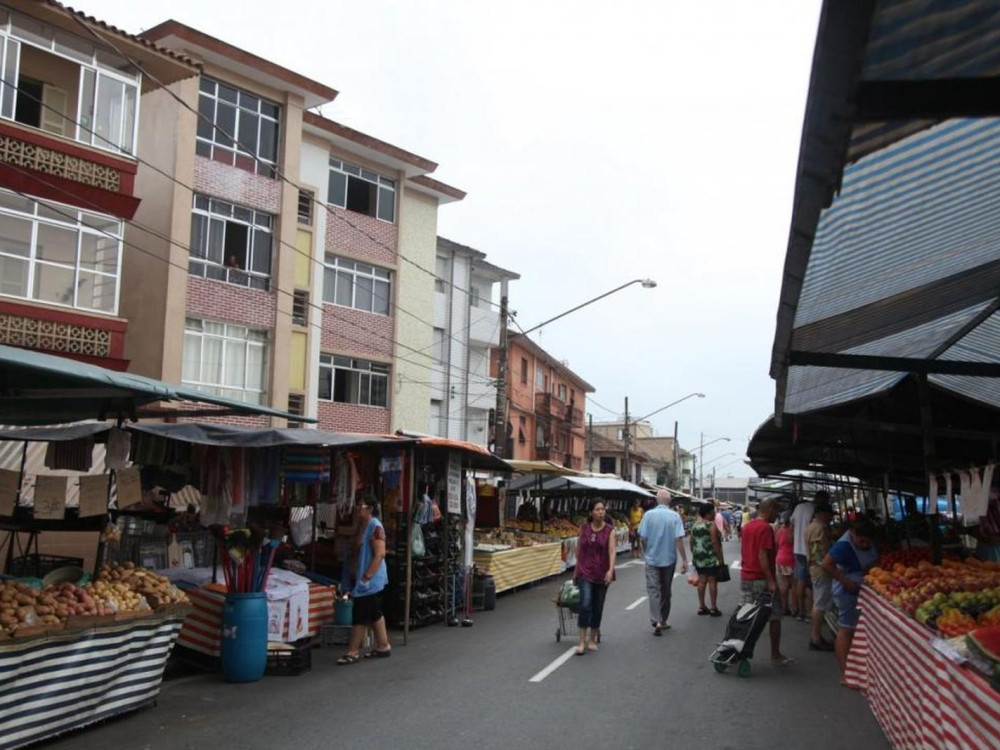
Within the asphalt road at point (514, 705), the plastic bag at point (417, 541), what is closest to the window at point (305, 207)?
the plastic bag at point (417, 541)

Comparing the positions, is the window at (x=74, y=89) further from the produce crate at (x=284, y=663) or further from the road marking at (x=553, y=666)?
the road marking at (x=553, y=666)

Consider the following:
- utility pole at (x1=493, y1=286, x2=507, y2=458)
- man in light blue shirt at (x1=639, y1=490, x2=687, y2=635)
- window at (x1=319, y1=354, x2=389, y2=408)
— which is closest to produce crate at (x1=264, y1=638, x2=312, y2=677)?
man in light blue shirt at (x1=639, y1=490, x2=687, y2=635)

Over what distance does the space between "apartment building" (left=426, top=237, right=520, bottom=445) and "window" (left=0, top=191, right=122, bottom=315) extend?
17.8 m

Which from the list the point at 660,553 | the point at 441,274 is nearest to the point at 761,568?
the point at 660,553

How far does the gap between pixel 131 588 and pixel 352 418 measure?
22583 millimetres

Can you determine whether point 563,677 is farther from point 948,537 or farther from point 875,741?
point 948,537

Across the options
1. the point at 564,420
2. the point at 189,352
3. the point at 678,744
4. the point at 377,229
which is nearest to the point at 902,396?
the point at 678,744

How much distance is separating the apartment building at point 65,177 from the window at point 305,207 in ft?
27.0

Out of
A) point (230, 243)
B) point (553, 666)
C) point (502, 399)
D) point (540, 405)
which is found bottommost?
point (553, 666)

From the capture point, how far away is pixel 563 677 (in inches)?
383

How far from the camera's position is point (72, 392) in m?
7.67

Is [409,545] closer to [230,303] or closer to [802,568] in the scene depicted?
[802,568]

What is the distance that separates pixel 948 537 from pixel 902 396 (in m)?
5.61

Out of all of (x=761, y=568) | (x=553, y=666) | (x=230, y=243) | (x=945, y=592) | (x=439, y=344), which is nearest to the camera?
(x=945, y=592)
